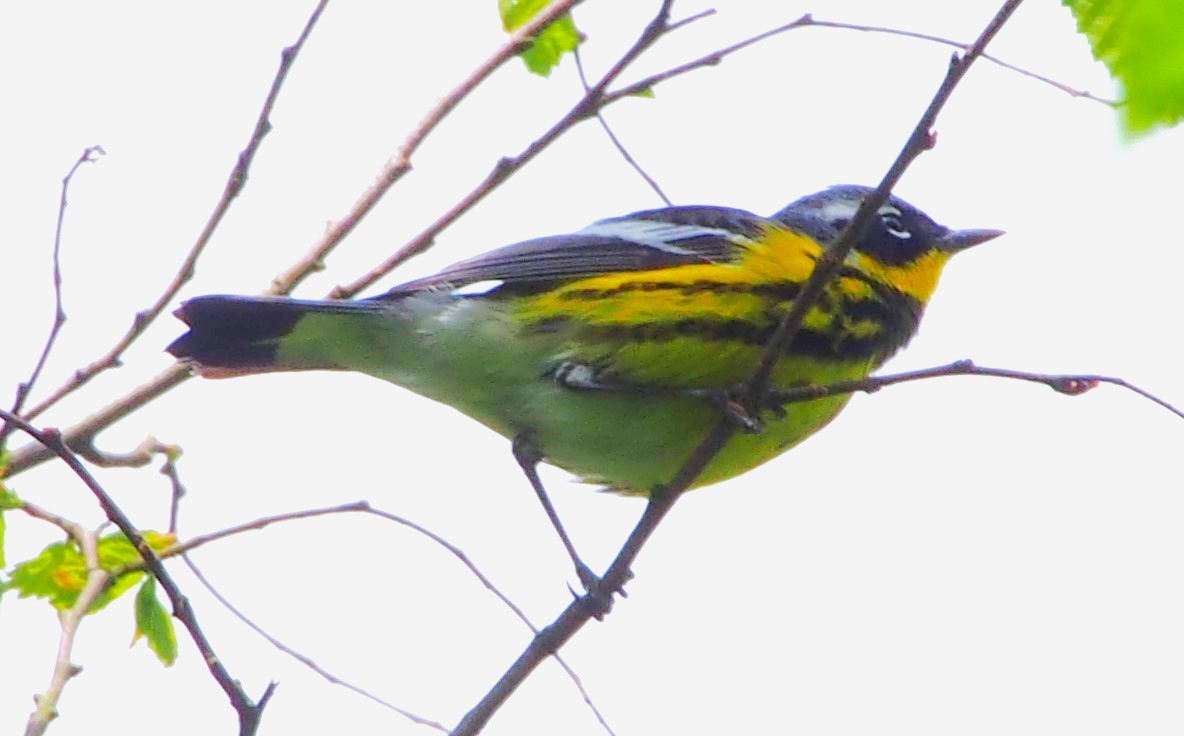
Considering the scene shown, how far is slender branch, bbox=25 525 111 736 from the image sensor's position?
224 centimetres

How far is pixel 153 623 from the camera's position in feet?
10.2

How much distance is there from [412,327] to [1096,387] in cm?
215

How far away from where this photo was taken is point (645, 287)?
3953 mm

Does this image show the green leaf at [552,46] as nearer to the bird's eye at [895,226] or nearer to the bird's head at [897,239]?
the bird's head at [897,239]

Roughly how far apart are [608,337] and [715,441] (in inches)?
34.4

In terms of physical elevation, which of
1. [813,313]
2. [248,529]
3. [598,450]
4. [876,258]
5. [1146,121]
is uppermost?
[876,258]

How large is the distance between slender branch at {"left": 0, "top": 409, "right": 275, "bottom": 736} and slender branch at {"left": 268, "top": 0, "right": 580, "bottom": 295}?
1437mm

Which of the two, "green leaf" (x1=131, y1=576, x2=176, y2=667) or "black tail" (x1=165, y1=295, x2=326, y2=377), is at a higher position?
"black tail" (x1=165, y1=295, x2=326, y2=377)

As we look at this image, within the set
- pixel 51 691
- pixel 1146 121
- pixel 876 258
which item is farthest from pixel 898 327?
pixel 1146 121

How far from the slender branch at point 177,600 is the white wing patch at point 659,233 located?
2.19 metres

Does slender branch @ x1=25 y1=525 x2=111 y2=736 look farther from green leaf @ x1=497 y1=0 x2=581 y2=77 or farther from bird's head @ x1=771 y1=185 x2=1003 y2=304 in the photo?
bird's head @ x1=771 y1=185 x2=1003 y2=304

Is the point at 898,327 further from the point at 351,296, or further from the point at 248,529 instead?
the point at 248,529

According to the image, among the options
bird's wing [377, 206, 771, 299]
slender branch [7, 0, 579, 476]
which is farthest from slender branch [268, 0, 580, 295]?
bird's wing [377, 206, 771, 299]

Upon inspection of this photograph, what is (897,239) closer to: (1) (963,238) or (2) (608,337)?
(1) (963,238)
